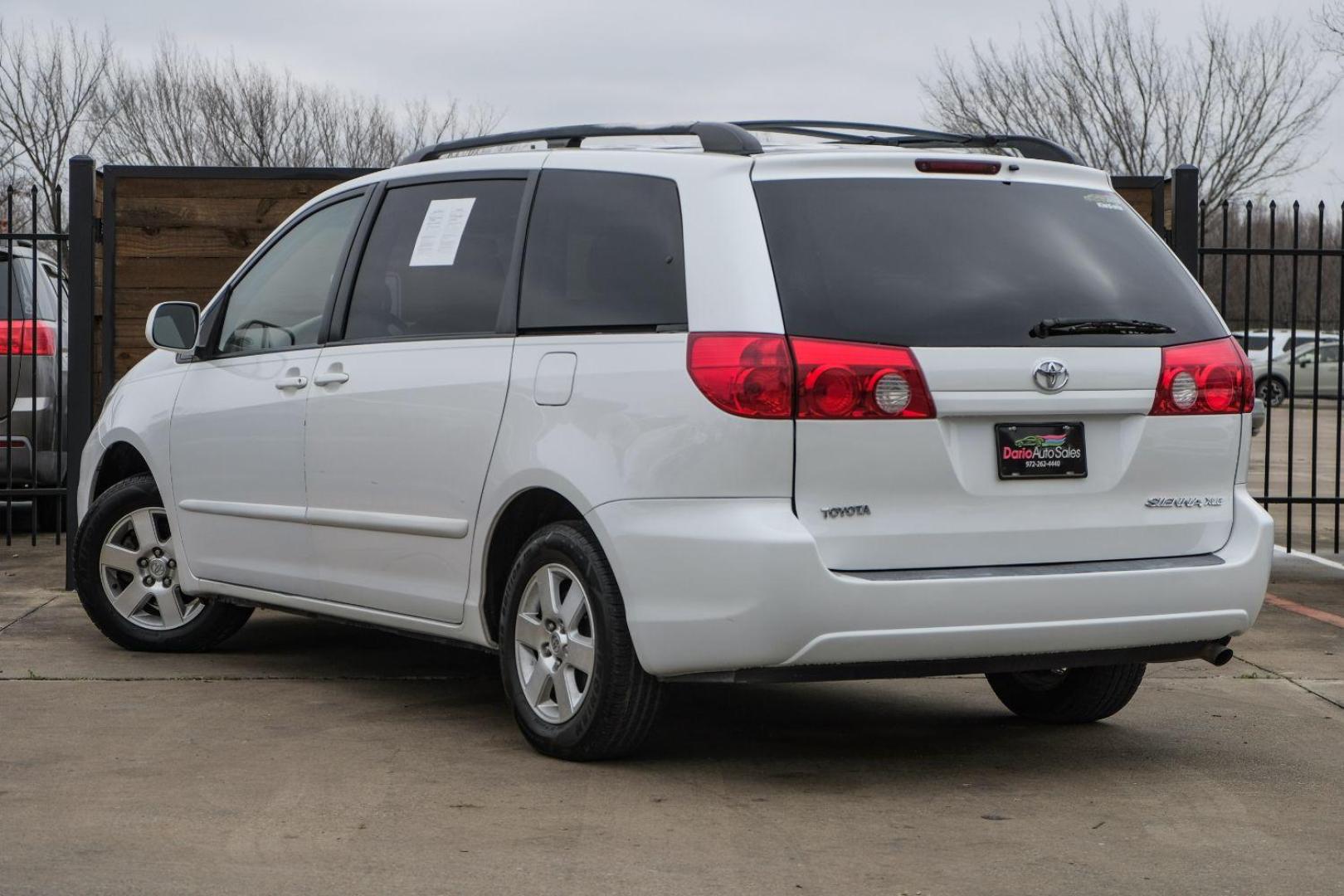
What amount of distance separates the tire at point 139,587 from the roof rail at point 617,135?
1.83 metres

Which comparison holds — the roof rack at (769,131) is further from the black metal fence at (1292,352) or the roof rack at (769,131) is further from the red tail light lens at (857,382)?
the black metal fence at (1292,352)

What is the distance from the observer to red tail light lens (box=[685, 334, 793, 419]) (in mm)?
4410

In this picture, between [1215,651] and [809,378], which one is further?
[1215,651]

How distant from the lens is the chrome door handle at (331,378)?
575 cm

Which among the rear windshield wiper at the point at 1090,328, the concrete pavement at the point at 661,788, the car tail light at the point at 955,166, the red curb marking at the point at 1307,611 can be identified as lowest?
the red curb marking at the point at 1307,611

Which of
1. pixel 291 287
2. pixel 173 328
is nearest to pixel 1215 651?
pixel 291 287

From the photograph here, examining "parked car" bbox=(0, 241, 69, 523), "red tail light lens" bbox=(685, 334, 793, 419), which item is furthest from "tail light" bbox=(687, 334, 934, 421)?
"parked car" bbox=(0, 241, 69, 523)

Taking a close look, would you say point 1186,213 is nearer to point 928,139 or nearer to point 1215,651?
point 928,139

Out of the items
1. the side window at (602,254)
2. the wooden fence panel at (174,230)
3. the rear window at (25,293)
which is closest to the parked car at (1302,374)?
the rear window at (25,293)

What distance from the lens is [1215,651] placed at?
494 centimetres

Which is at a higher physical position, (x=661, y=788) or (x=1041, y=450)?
(x=1041, y=450)

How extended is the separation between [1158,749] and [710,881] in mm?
2003

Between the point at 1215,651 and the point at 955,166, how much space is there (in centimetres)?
150

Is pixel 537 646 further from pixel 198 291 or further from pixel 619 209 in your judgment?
pixel 198 291
